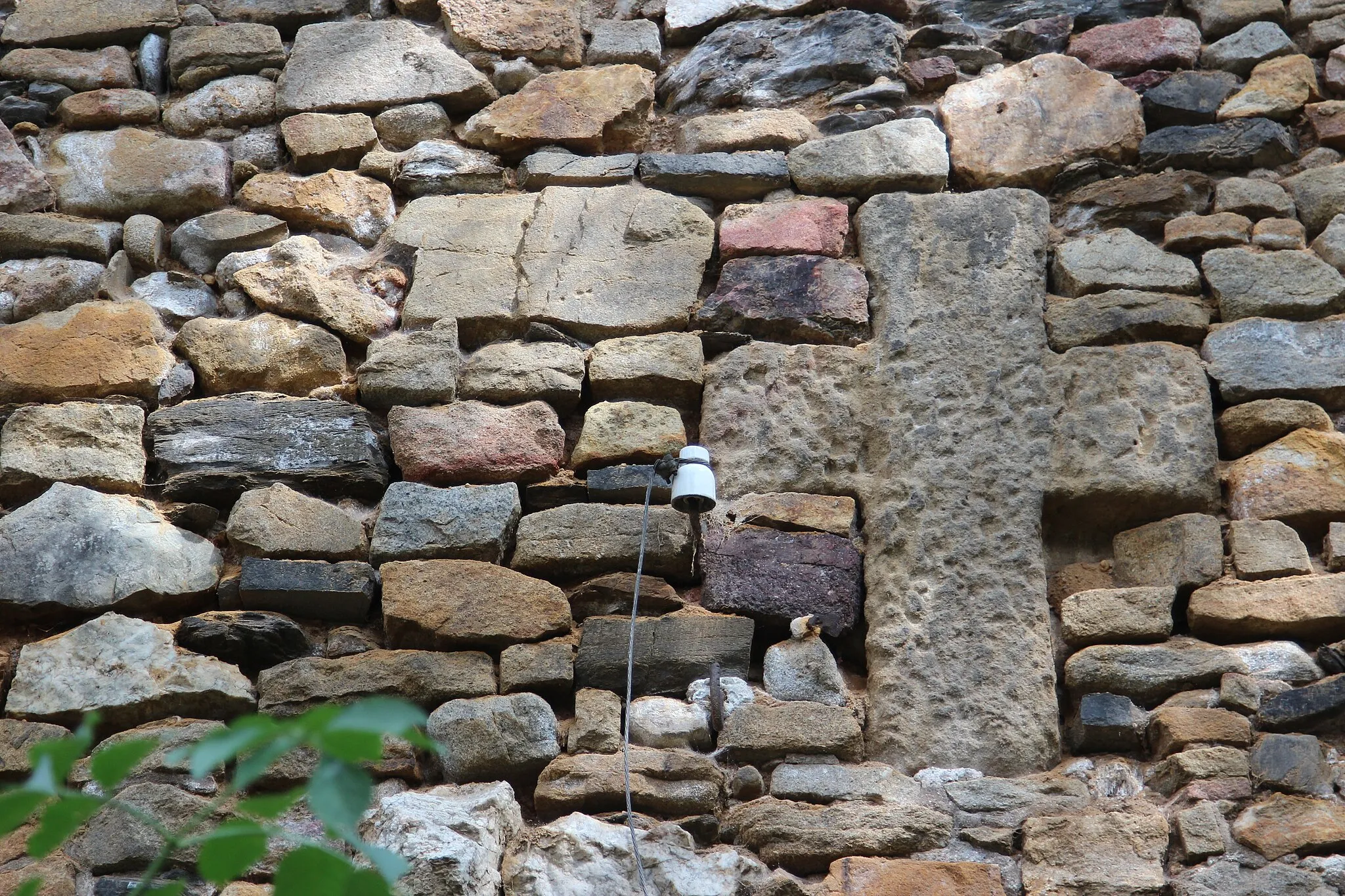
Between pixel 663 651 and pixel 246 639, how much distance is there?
0.70m

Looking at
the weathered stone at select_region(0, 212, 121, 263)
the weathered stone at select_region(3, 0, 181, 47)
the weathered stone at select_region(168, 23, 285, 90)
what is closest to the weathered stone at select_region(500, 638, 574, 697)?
the weathered stone at select_region(0, 212, 121, 263)

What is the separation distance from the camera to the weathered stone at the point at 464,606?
95.4 inches

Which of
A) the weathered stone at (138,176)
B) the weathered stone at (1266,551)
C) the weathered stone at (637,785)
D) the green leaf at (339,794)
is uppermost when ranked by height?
the weathered stone at (138,176)

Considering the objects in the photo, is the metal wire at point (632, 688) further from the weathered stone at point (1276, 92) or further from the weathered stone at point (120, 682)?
the weathered stone at point (1276, 92)

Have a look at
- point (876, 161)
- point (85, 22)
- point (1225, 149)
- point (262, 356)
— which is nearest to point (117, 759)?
point (262, 356)

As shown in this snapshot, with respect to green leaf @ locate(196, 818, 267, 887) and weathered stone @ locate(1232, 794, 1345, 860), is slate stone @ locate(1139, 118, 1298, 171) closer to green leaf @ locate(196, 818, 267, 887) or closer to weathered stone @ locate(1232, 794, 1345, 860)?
weathered stone @ locate(1232, 794, 1345, 860)

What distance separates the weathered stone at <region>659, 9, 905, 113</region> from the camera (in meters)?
3.33

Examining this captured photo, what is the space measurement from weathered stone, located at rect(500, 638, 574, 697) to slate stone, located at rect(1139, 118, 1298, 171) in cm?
167

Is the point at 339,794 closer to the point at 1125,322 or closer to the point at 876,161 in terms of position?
the point at 1125,322

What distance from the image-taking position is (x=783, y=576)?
249 cm

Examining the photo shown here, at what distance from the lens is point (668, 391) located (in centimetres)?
276

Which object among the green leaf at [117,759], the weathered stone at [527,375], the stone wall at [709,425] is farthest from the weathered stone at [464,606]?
the green leaf at [117,759]

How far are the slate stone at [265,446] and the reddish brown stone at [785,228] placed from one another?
2.73ft

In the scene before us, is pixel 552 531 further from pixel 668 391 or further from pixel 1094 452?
pixel 1094 452
